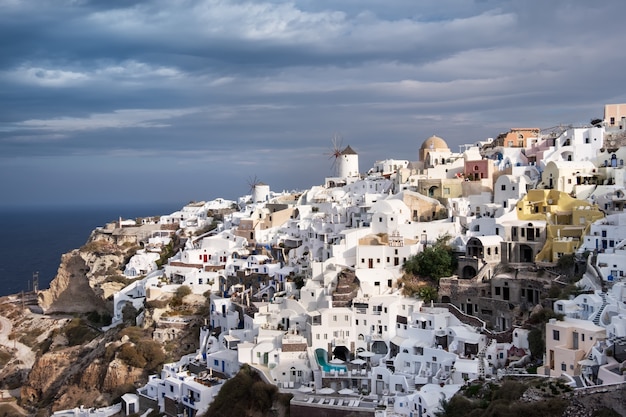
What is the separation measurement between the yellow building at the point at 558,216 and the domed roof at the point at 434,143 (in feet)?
48.7

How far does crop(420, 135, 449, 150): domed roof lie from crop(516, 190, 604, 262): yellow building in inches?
585

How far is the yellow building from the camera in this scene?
2725 centimetres

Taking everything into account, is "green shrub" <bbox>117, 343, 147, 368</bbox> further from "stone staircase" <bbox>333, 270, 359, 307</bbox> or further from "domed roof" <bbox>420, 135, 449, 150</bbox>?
"domed roof" <bbox>420, 135, 449, 150</bbox>

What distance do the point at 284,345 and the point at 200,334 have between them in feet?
25.2

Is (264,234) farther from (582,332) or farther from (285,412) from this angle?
(582,332)

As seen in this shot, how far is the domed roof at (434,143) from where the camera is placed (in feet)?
151

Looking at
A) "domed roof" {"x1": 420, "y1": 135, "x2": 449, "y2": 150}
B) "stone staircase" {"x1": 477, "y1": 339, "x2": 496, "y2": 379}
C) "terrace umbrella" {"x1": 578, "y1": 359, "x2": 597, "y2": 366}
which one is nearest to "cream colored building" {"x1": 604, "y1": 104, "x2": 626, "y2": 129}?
"domed roof" {"x1": 420, "y1": 135, "x2": 449, "y2": 150}

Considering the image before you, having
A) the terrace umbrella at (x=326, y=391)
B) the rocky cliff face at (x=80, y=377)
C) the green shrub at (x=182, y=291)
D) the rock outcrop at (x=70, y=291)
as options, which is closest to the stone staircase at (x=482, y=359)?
the terrace umbrella at (x=326, y=391)

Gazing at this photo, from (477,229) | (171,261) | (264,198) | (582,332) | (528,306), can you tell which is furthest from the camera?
(264,198)

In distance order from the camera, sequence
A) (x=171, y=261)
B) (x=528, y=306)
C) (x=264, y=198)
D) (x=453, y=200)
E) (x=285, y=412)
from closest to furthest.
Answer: (x=285, y=412)
(x=528, y=306)
(x=453, y=200)
(x=171, y=261)
(x=264, y=198)

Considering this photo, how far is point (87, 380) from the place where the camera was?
32.8 m

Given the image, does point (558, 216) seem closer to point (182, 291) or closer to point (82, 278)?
point (182, 291)

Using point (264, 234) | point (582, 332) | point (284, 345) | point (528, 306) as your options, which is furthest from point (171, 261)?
point (582, 332)

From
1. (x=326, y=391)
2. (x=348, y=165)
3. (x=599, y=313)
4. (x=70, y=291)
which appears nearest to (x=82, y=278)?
(x=70, y=291)
